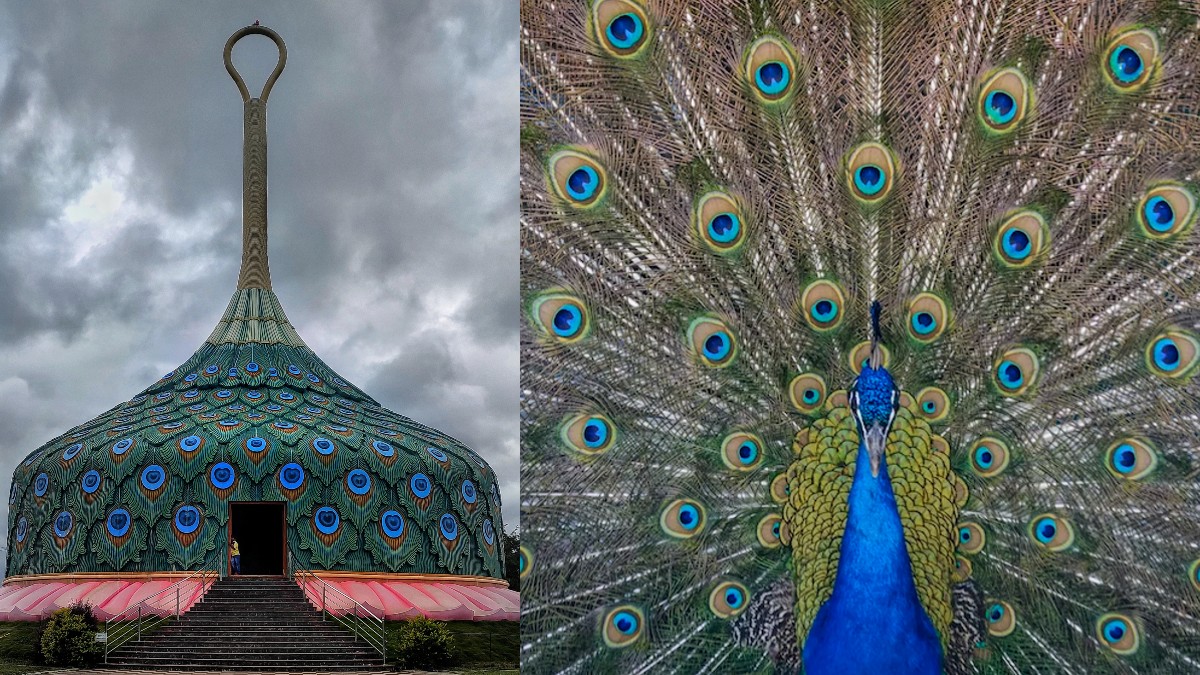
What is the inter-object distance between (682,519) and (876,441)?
1.57 meters

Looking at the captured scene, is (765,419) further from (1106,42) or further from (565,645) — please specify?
(1106,42)

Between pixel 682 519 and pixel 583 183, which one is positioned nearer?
pixel 682 519

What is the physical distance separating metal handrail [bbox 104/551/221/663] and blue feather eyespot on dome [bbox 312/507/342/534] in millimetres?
1682

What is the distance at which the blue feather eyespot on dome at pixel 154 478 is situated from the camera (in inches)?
846

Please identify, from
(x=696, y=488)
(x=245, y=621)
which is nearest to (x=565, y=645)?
(x=696, y=488)

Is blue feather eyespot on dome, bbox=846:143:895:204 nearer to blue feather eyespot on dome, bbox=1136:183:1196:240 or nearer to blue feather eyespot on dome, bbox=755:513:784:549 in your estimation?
blue feather eyespot on dome, bbox=1136:183:1196:240

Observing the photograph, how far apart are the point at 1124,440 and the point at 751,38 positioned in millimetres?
3524

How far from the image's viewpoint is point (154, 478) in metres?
21.5

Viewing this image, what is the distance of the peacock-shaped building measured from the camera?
2133 centimetres

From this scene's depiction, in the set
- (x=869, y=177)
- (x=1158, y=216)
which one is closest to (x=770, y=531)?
(x=869, y=177)

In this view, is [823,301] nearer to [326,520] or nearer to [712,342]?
[712,342]

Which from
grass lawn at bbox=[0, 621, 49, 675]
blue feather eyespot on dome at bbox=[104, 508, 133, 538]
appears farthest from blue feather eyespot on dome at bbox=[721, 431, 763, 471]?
blue feather eyespot on dome at bbox=[104, 508, 133, 538]

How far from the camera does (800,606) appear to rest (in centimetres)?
860

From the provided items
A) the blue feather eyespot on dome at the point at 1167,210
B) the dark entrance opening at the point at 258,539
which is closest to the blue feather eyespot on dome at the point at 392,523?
the dark entrance opening at the point at 258,539
